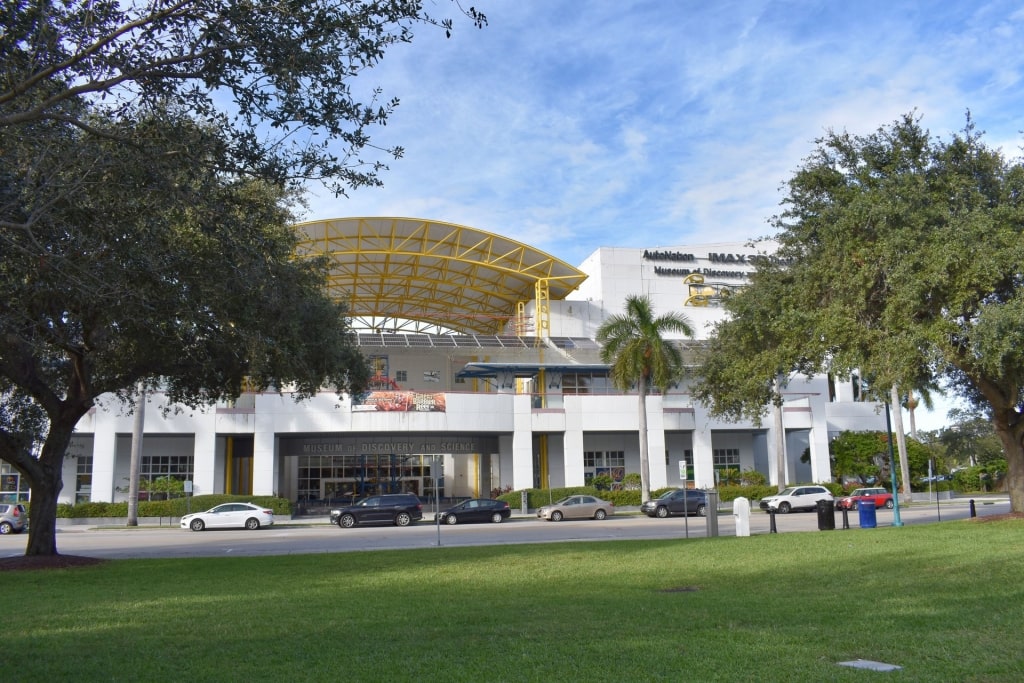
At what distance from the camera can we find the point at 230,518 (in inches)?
1500

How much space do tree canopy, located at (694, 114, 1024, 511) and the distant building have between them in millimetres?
19587

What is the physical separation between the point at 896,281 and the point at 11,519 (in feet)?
121

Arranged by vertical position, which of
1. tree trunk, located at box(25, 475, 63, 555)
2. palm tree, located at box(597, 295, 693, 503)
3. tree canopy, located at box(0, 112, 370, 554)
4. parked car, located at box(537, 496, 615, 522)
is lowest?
parked car, located at box(537, 496, 615, 522)

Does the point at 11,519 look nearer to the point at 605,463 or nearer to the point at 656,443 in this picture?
the point at 605,463

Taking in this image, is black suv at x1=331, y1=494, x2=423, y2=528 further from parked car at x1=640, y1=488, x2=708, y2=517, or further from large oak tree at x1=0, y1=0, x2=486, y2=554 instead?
large oak tree at x1=0, y1=0, x2=486, y2=554

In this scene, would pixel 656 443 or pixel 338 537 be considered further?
pixel 656 443

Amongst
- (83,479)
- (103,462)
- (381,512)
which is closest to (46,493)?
(381,512)

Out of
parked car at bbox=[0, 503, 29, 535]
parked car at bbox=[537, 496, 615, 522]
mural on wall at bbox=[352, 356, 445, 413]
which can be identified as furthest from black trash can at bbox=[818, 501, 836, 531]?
parked car at bbox=[0, 503, 29, 535]

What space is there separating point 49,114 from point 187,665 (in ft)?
19.5

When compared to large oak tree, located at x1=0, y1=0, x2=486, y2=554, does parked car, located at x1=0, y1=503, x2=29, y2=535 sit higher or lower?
lower

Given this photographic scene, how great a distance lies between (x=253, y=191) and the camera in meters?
14.5

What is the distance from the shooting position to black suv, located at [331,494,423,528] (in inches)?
1515

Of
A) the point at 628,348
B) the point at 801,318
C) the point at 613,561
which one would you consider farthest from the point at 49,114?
the point at 628,348

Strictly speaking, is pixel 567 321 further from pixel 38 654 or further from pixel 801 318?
pixel 38 654
